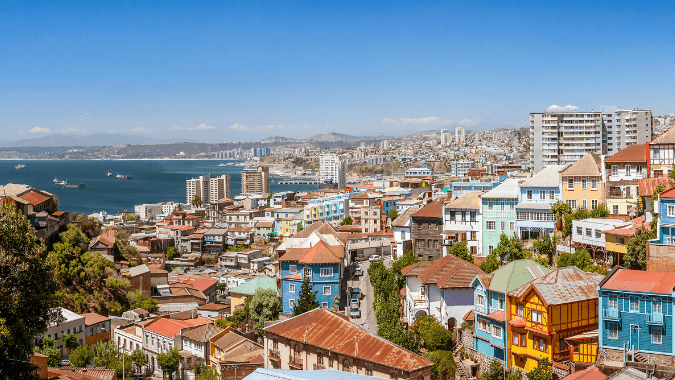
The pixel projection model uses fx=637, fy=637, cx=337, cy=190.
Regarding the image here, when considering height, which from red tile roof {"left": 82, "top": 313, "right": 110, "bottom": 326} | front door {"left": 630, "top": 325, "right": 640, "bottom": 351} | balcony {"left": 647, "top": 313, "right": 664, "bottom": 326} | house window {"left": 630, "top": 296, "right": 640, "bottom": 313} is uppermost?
house window {"left": 630, "top": 296, "right": 640, "bottom": 313}

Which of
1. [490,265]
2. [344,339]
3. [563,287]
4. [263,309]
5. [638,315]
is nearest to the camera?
[638,315]

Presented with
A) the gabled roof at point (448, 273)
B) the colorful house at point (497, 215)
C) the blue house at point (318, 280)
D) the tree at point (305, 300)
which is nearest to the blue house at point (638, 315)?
the gabled roof at point (448, 273)

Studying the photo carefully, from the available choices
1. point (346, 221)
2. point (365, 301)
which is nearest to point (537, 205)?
point (365, 301)

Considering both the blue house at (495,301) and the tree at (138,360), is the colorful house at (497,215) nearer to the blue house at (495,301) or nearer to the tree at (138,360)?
the blue house at (495,301)

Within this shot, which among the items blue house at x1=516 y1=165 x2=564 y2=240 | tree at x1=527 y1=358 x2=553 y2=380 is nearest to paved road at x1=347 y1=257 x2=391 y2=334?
tree at x1=527 y1=358 x2=553 y2=380

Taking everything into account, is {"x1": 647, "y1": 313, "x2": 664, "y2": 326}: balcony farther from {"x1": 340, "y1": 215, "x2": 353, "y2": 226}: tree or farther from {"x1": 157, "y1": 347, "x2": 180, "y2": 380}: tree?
{"x1": 340, "y1": 215, "x2": 353, "y2": 226}: tree

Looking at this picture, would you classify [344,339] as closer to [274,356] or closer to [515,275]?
[274,356]
